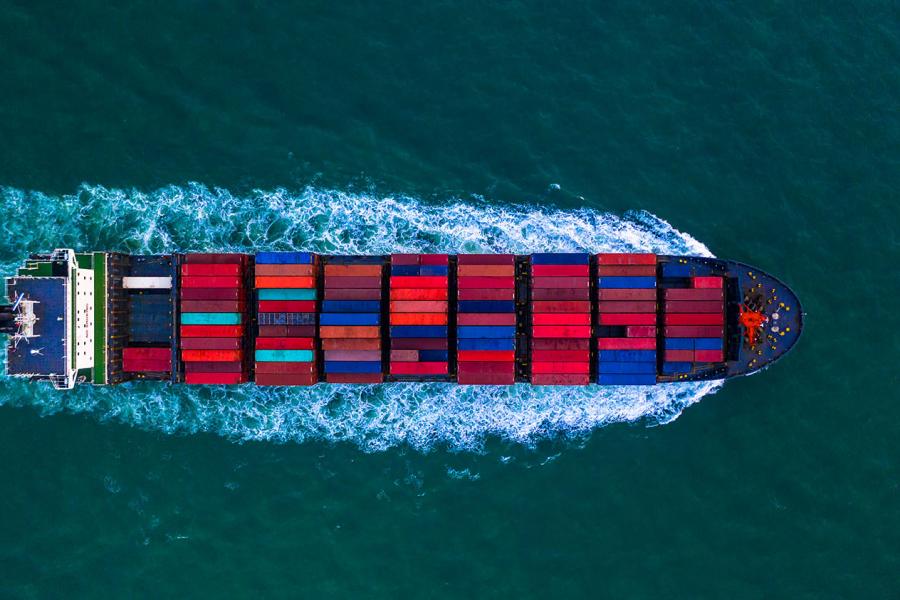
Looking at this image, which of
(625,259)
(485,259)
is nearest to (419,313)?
(485,259)

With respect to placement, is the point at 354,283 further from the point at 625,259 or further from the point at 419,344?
the point at 625,259

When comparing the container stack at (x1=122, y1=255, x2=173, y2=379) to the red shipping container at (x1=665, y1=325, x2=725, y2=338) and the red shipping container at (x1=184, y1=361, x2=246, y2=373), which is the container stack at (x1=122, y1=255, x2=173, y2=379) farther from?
the red shipping container at (x1=665, y1=325, x2=725, y2=338)

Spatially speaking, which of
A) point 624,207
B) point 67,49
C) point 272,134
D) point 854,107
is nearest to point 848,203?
point 854,107

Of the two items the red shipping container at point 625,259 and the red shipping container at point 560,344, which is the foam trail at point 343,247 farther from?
the red shipping container at point 560,344

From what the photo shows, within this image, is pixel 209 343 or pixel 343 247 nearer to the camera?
pixel 209 343

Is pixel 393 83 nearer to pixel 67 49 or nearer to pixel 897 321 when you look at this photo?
pixel 67 49

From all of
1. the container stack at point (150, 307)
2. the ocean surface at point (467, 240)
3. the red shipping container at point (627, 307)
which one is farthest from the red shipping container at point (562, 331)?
the container stack at point (150, 307)
